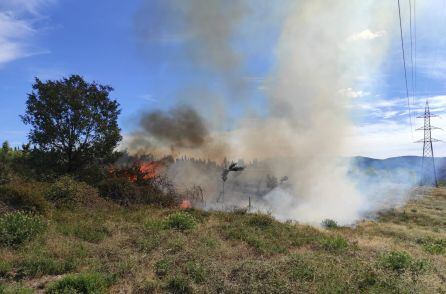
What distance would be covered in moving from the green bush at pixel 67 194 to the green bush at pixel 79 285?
10.5 meters

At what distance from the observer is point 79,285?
8.53m

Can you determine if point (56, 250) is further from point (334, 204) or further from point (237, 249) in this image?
point (334, 204)

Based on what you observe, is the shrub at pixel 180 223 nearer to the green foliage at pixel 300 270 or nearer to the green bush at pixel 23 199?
the green bush at pixel 23 199

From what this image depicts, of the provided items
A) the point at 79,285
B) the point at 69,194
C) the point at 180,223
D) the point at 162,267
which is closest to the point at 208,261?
the point at 162,267

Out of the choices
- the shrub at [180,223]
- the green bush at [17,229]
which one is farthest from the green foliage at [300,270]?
the green bush at [17,229]

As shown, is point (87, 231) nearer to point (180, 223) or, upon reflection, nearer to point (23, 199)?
point (180, 223)

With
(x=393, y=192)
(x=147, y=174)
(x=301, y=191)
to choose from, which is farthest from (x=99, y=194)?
(x=393, y=192)

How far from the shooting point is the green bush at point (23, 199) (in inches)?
633

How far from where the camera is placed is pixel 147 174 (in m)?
27.5

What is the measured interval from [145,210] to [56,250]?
920cm

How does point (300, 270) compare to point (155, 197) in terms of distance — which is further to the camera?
point (155, 197)

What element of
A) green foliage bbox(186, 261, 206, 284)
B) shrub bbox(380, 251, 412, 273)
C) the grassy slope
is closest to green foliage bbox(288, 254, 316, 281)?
the grassy slope

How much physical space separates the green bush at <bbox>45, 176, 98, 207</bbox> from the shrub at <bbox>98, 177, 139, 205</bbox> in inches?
73.3

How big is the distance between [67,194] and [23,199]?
292 centimetres
